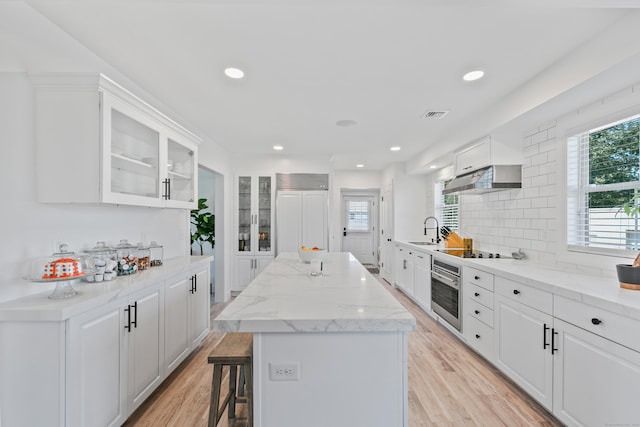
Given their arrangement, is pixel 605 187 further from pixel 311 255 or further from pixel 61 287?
pixel 61 287

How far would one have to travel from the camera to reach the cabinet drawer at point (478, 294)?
8.70 ft

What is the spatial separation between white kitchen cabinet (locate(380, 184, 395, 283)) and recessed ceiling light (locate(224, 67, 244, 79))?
4361mm

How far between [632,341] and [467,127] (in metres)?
2.61

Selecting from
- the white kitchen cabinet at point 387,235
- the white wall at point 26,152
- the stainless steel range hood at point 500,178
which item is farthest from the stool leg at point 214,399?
the white kitchen cabinet at point 387,235

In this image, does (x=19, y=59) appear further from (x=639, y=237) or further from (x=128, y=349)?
(x=639, y=237)

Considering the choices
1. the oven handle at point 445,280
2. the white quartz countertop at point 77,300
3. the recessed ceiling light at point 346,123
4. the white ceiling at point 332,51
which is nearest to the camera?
the white quartz countertop at point 77,300

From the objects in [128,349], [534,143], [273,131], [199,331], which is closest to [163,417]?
[128,349]

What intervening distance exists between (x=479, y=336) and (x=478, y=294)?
402 millimetres

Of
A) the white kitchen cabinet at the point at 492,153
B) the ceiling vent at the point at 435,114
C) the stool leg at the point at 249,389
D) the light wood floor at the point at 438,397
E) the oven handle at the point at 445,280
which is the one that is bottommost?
the light wood floor at the point at 438,397

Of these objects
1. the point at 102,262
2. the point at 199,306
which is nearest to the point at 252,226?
the point at 199,306

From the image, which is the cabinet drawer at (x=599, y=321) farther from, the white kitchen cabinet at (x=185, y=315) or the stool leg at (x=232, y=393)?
the white kitchen cabinet at (x=185, y=315)

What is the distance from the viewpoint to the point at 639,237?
204 cm

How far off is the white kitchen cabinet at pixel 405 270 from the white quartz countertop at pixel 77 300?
3651 mm

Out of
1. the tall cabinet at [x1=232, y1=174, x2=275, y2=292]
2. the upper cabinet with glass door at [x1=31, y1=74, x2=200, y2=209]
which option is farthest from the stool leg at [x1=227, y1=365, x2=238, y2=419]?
the tall cabinet at [x1=232, y1=174, x2=275, y2=292]
